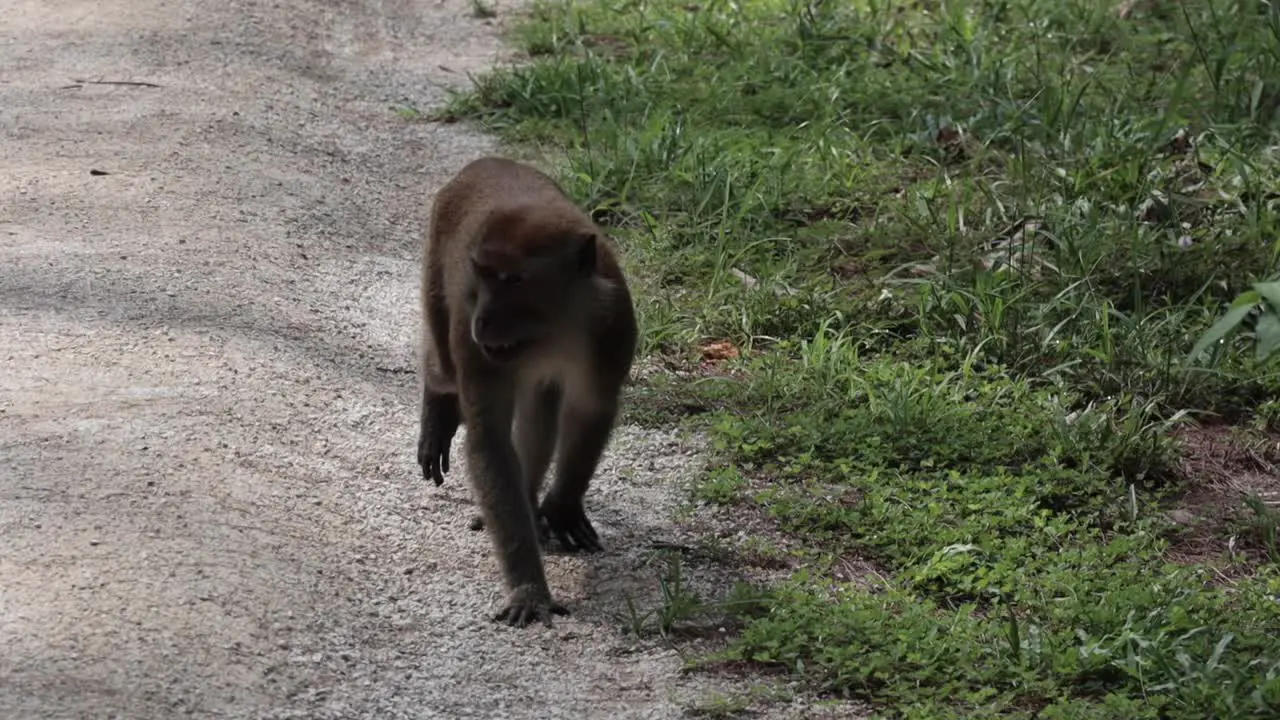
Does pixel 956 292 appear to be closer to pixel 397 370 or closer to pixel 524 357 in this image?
pixel 397 370

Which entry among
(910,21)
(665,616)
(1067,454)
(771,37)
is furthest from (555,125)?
(665,616)

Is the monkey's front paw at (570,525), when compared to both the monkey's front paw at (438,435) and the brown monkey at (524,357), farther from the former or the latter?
the monkey's front paw at (438,435)

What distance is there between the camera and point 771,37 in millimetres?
9617

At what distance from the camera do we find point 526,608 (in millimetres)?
4848

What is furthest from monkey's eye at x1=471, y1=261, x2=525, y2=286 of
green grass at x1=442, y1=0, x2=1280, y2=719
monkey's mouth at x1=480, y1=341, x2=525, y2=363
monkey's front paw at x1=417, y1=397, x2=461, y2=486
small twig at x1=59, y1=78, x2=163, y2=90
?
small twig at x1=59, y1=78, x2=163, y2=90

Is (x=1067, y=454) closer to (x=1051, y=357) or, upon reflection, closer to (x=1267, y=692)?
(x=1051, y=357)

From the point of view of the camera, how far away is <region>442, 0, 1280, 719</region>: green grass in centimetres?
470

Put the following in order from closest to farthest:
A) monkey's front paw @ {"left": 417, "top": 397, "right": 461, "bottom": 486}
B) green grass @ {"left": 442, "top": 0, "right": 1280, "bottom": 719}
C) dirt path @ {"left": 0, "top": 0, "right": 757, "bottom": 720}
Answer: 1. dirt path @ {"left": 0, "top": 0, "right": 757, "bottom": 720}
2. green grass @ {"left": 442, "top": 0, "right": 1280, "bottom": 719}
3. monkey's front paw @ {"left": 417, "top": 397, "right": 461, "bottom": 486}

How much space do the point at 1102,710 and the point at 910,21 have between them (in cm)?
626

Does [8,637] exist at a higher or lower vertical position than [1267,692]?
lower

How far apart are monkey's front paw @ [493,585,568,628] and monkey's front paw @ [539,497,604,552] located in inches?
17.4

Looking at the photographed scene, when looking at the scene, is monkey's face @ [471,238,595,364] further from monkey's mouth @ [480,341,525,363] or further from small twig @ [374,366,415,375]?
small twig @ [374,366,415,375]

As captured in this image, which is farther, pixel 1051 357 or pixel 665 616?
pixel 1051 357

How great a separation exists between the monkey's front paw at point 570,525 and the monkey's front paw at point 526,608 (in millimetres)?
443
